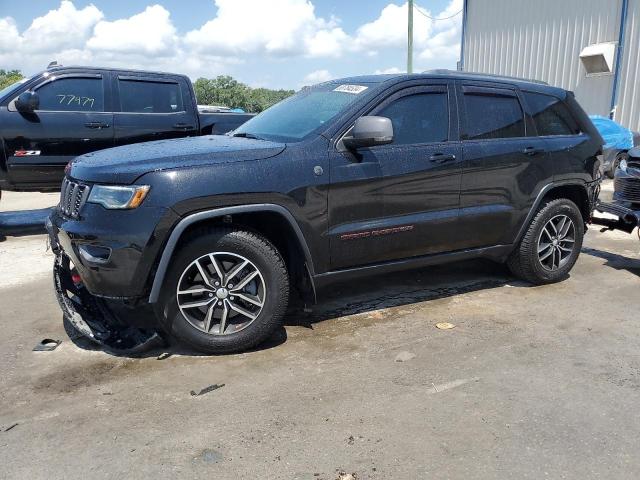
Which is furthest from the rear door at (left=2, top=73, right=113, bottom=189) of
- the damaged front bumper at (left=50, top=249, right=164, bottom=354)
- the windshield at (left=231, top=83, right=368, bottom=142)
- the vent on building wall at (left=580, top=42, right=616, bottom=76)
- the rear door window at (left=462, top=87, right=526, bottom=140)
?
the vent on building wall at (left=580, top=42, right=616, bottom=76)

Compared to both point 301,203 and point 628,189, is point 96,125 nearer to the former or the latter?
point 301,203

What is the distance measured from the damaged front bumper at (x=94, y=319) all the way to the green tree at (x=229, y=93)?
121ft

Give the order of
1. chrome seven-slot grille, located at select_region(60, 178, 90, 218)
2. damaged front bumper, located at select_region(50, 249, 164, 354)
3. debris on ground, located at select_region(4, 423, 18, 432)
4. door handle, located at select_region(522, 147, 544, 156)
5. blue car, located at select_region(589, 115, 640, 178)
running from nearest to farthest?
debris on ground, located at select_region(4, 423, 18, 432) < chrome seven-slot grille, located at select_region(60, 178, 90, 218) < damaged front bumper, located at select_region(50, 249, 164, 354) < door handle, located at select_region(522, 147, 544, 156) < blue car, located at select_region(589, 115, 640, 178)

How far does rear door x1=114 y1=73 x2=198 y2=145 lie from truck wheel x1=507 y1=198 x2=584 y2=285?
5.31m

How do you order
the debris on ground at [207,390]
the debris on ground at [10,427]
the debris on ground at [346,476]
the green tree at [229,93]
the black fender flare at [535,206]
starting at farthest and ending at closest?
the green tree at [229,93] < the black fender flare at [535,206] < the debris on ground at [207,390] < the debris on ground at [10,427] < the debris on ground at [346,476]

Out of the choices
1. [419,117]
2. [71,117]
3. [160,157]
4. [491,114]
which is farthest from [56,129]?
[491,114]

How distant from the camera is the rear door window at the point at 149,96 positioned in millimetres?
8008

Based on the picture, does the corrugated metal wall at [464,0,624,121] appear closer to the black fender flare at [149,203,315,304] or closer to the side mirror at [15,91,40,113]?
the side mirror at [15,91,40,113]

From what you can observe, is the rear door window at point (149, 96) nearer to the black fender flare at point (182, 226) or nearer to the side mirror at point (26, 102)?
the side mirror at point (26, 102)

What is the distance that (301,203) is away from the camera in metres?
3.79

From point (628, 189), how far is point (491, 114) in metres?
2.17

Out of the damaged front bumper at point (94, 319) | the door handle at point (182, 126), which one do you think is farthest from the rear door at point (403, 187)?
the door handle at point (182, 126)

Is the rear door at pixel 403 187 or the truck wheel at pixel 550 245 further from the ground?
the rear door at pixel 403 187

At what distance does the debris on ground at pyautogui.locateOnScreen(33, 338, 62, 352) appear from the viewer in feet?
12.9
